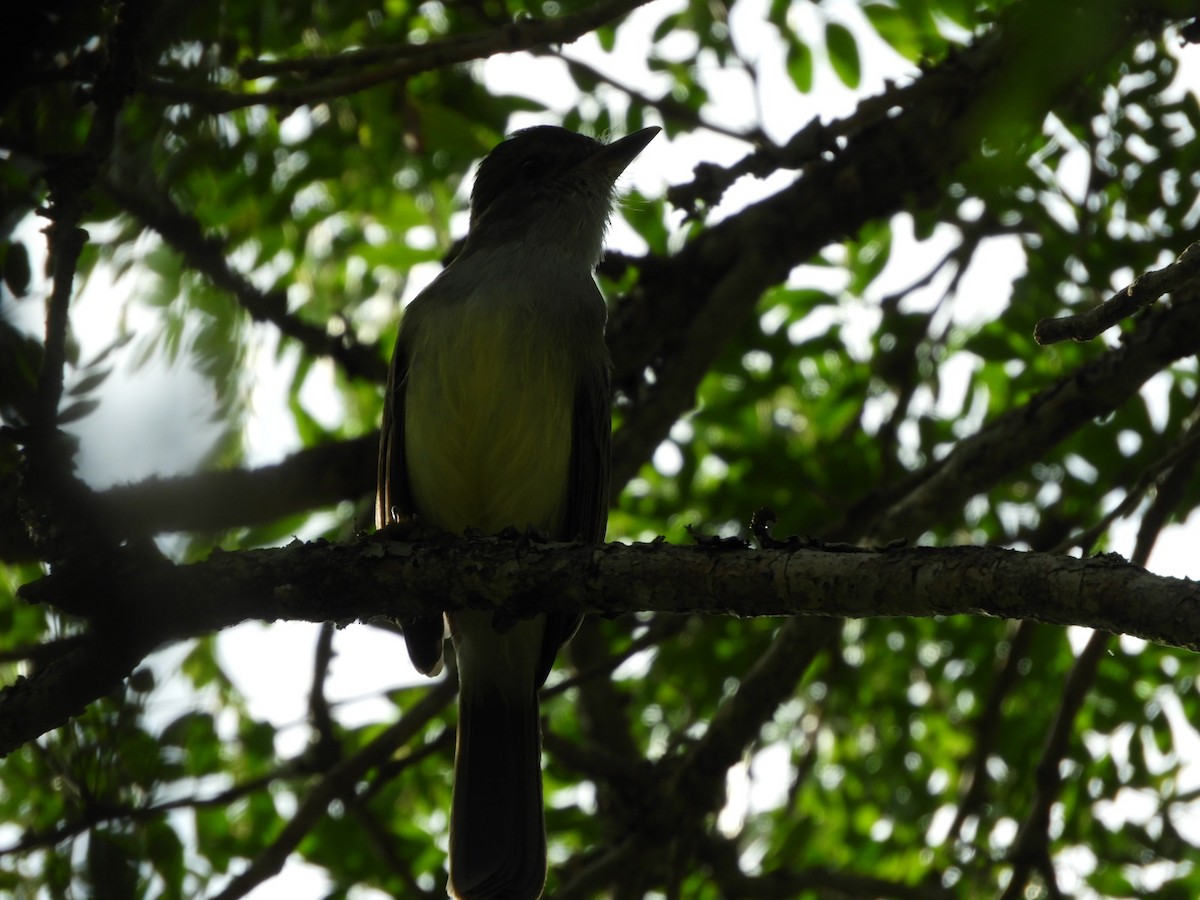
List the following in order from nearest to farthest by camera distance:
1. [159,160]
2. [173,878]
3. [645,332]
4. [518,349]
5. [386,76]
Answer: [159,160] < [173,878] < [386,76] < [518,349] < [645,332]

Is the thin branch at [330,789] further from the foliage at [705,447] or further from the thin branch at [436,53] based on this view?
the thin branch at [436,53]

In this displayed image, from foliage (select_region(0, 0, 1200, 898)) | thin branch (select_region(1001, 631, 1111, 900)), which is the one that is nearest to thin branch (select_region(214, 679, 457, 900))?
foliage (select_region(0, 0, 1200, 898))

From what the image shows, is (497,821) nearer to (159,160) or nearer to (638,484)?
(638,484)

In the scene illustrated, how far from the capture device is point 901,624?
5.79m

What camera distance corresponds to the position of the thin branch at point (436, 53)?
12.4 ft

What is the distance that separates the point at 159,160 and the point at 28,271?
400mm

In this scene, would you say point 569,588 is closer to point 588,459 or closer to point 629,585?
point 629,585

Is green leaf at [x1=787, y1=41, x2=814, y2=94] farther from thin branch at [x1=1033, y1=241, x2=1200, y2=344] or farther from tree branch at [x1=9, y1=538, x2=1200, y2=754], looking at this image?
thin branch at [x1=1033, y1=241, x2=1200, y2=344]

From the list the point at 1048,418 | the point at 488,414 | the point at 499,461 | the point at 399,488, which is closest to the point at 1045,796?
the point at 1048,418

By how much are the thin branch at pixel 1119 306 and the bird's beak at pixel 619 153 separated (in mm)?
3257

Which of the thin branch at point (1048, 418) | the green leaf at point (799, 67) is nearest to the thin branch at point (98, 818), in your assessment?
the thin branch at point (1048, 418)

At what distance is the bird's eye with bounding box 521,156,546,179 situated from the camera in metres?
5.71

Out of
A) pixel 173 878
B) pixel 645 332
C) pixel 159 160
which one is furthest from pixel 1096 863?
pixel 159 160

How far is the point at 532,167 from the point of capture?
572 centimetres
